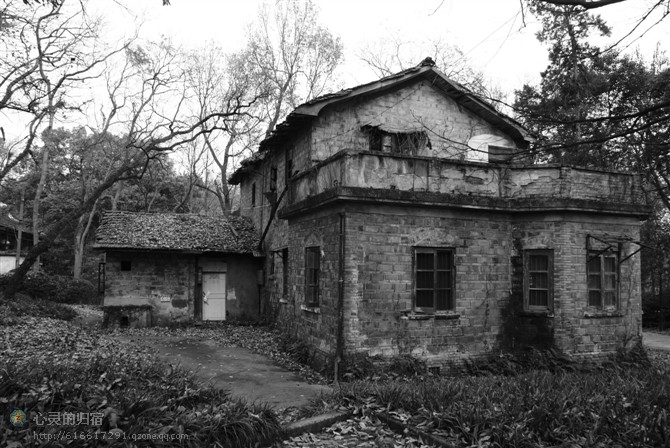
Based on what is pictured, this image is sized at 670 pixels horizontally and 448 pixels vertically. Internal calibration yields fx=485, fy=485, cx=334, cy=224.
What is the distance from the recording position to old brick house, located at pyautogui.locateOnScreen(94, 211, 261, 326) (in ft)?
55.1

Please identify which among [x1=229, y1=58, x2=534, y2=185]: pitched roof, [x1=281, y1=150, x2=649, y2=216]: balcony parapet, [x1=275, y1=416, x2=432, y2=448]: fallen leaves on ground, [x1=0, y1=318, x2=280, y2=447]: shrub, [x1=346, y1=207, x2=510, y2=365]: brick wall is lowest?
[x1=275, y1=416, x2=432, y2=448]: fallen leaves on ground

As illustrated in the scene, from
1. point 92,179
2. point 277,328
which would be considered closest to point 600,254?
point 277,328

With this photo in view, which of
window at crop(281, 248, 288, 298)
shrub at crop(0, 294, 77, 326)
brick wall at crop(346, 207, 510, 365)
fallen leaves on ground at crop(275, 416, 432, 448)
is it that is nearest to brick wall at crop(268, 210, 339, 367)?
brick wall at crop(346, 207, 510, 365)

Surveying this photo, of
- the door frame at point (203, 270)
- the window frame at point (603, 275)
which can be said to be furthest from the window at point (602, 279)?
the door frame at point (203, 270)

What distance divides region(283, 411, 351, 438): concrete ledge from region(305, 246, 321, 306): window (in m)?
4.67

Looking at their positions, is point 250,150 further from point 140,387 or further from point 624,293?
point 140,387

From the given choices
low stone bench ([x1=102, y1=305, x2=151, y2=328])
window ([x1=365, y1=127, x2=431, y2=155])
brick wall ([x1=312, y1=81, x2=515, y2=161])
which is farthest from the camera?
low stone bench ([x1=102, y1=305, x2=151, y2=328])

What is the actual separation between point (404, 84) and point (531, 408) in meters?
9.73

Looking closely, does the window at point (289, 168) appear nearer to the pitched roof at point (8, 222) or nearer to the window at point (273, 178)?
the window at point (273, 178)

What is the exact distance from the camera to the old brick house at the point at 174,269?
55.1 feet

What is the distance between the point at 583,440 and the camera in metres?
5.65

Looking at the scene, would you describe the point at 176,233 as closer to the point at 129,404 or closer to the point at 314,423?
the point at 314,423

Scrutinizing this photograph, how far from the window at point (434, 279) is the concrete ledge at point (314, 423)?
4124 millimetres

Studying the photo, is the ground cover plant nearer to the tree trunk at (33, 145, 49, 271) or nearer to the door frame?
the door frame
